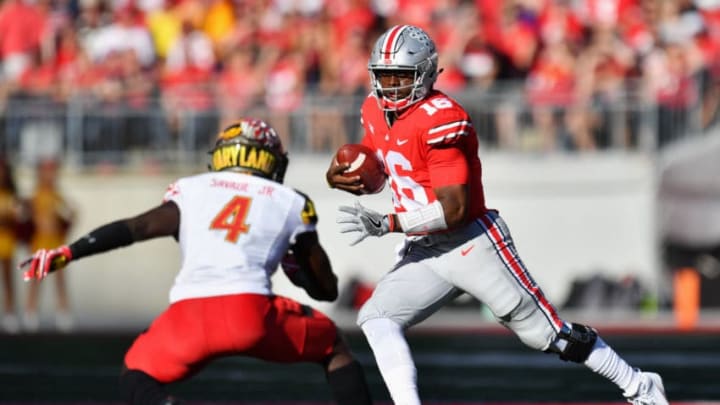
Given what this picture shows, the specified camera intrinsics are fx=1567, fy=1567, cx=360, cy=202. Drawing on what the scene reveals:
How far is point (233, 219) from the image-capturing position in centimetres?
596

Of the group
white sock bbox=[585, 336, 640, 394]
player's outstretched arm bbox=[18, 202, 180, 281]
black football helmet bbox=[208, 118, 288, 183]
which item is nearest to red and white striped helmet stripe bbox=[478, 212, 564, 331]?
white sock bbox=[585, 336, 640, 394]

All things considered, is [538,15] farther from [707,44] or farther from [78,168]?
[78,168]

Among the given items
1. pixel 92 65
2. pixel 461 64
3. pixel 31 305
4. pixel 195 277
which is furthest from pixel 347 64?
pixel 195 277

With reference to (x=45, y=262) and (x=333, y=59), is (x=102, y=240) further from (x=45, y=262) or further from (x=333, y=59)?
A: (x=333, y=59)

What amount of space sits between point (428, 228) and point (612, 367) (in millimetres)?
1010

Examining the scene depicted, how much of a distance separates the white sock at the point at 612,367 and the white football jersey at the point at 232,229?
4.06 feet

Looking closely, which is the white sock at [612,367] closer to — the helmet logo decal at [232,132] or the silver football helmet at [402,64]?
the silver football helmet at [402,64]

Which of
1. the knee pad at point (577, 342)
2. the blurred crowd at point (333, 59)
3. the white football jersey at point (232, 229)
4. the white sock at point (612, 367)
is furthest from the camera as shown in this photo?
the blurred crowd at point (333, 59)

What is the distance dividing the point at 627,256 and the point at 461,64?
104 inches

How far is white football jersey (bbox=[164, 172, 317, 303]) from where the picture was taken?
19.3 feet

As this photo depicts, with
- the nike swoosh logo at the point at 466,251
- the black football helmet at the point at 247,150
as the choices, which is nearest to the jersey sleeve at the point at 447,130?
the nike swoosh logo at the point at 466,251

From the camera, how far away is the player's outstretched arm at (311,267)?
20.2 ft

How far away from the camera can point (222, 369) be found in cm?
1020

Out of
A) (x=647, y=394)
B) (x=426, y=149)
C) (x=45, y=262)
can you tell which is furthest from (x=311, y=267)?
(x=647, y=394)
